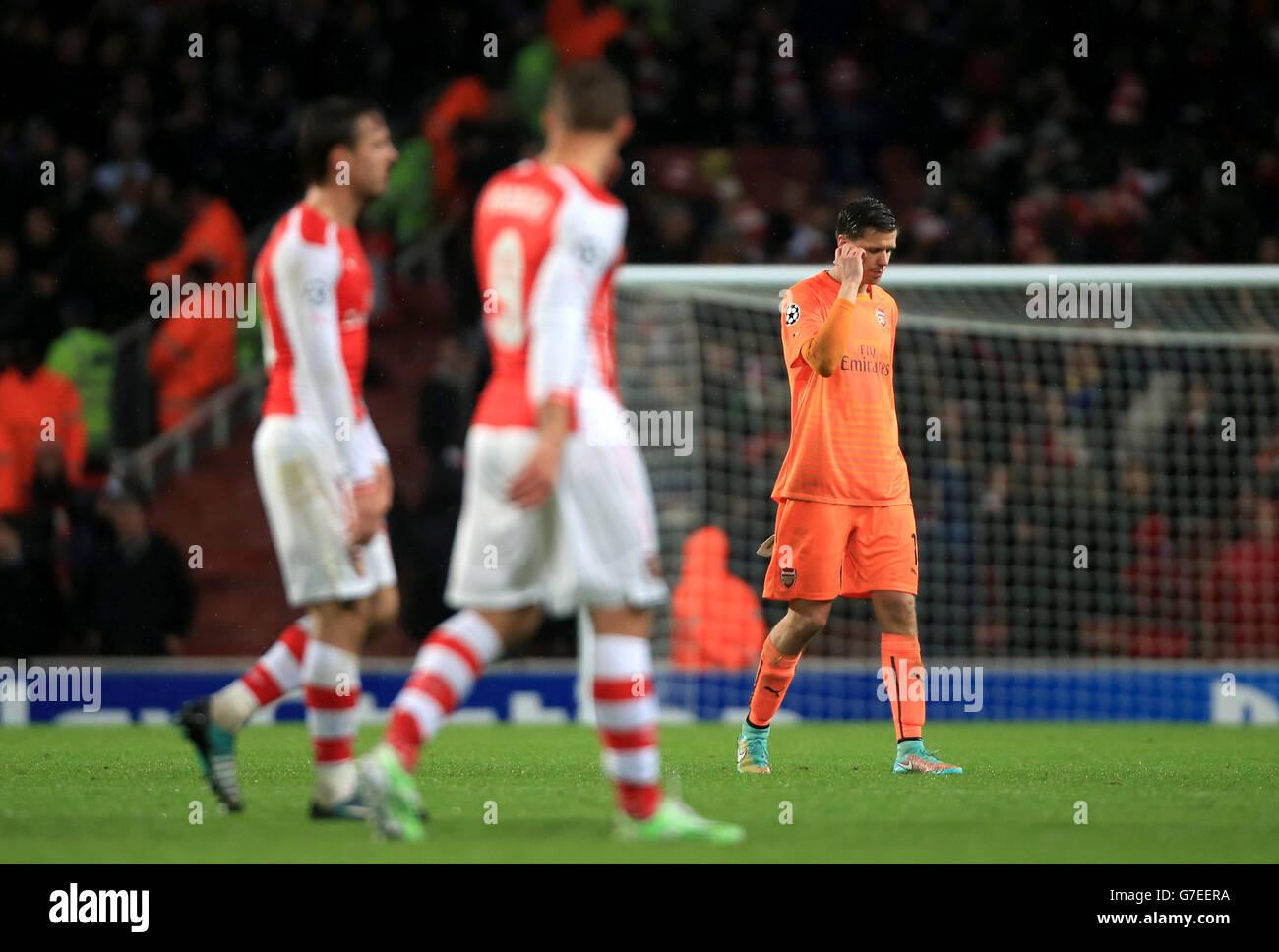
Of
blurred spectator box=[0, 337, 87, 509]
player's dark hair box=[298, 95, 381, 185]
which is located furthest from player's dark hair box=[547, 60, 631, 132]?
blurred spectator box=[0, 337, 87, 509]

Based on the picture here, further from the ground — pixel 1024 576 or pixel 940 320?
pixel 940 320

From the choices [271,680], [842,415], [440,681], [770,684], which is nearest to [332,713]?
[271,680]

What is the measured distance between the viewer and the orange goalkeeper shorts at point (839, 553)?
6.86 meters

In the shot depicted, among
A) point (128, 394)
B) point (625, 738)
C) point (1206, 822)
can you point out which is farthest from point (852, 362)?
point (128, 394)

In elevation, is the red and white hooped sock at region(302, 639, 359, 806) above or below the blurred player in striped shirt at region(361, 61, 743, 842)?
below

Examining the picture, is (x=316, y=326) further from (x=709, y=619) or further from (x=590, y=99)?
(x=709, y=619)

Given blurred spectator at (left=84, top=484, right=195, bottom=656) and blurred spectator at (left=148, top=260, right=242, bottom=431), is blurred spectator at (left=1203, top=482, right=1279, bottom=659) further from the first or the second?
blurred spectator at (left=148, top=260, right=242, bottom=431)

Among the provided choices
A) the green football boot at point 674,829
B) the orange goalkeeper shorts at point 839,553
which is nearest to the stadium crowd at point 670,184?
the orange goalkeeper shorts at point 839,553

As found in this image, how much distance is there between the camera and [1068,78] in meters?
16.5

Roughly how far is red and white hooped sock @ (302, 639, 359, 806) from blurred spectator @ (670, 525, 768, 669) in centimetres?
631

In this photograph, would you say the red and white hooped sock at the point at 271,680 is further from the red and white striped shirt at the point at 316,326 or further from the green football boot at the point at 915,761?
the green football boot at the point at 915,761

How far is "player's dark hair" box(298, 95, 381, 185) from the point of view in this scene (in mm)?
5297

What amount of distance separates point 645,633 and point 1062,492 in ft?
27.5

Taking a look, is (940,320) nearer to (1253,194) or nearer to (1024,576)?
(1024,576)
